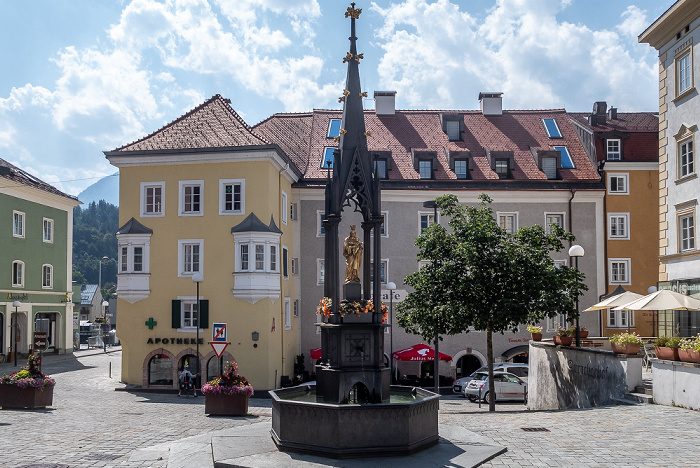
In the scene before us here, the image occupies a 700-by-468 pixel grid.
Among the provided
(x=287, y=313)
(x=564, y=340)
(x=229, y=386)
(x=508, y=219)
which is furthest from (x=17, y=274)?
(x=564, y=340)

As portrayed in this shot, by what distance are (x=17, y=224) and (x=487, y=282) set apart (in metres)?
32.2

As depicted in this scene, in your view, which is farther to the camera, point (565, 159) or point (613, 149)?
point (565, 159)

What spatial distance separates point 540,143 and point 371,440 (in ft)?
111

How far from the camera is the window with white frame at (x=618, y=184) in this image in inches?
1572

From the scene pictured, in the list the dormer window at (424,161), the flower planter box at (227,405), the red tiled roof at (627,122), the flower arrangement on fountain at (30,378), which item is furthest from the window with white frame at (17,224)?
the red tiled roof at (627,122)

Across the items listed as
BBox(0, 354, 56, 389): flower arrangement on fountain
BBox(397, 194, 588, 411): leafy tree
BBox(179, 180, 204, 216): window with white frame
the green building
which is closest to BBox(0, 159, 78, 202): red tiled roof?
the green building

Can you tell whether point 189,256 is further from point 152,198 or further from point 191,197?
point 152,198

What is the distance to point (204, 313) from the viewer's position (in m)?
34.0

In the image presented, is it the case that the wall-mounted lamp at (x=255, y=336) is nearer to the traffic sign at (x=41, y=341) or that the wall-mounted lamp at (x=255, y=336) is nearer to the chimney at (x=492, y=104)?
the traffic sign at (x=41, y=341)

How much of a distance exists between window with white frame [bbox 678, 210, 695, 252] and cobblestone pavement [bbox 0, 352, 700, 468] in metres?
10.2

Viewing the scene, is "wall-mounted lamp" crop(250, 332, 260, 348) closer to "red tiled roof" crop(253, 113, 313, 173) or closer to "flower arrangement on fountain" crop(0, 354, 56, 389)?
"red tiled roof" crop(253, 113, 313, 173)

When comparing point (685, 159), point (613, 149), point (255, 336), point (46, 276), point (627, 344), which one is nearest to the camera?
point (627, 344)

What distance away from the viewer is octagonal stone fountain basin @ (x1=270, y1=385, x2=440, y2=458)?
11914mm

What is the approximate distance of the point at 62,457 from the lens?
13.4 metres
